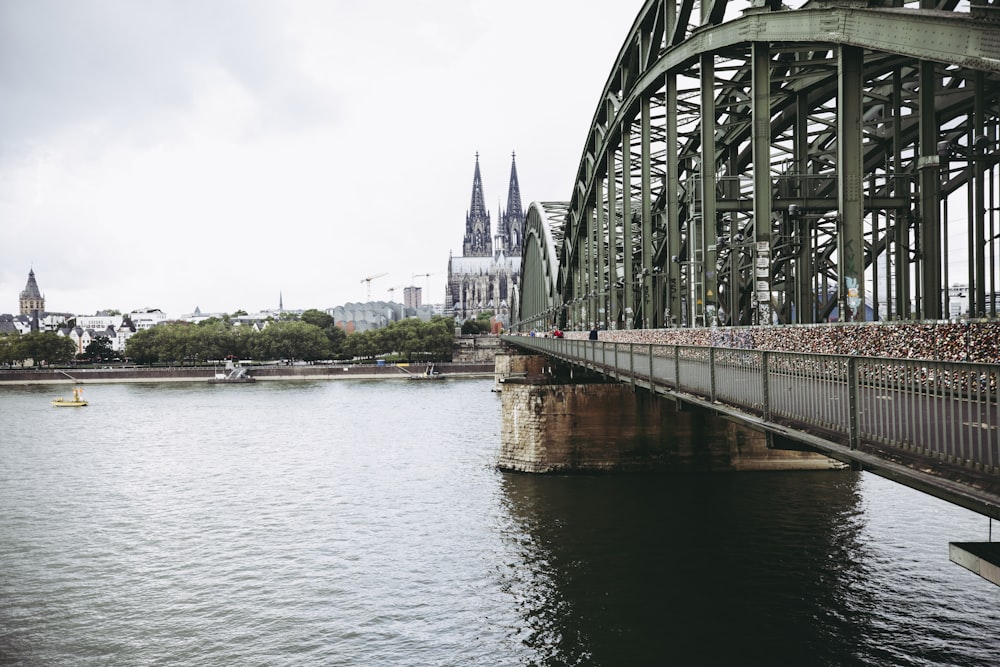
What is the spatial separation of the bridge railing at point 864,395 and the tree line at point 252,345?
4849 inches

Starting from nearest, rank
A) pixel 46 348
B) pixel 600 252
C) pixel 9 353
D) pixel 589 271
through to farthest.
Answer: pixel 600 252, pixel 589 271, pixel 9 353, pixel 46 348

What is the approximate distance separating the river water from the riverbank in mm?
77036

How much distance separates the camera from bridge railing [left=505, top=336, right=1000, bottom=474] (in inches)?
282

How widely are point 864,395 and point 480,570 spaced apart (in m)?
11.2

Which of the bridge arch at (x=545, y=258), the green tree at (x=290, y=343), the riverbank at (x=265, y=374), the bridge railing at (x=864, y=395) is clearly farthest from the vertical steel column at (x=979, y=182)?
the green tree at (x=290, y=343)

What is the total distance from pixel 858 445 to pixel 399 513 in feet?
57.7

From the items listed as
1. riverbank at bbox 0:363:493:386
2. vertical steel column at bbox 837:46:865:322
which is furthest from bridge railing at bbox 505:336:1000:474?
riverbank at bbox 0:363:493:386

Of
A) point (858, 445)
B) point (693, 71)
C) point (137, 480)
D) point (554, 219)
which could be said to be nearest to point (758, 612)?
point (858, 445)

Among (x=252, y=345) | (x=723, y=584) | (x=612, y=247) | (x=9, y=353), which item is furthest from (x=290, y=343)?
(x=723, y=584)

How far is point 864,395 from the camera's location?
9031mm

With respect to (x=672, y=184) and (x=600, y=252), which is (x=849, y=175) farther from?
(x=600, y=252)

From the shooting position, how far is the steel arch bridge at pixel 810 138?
17766mm

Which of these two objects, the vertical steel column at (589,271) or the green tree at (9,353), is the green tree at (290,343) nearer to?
the green tree at (9,353)

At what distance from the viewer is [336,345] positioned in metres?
156
